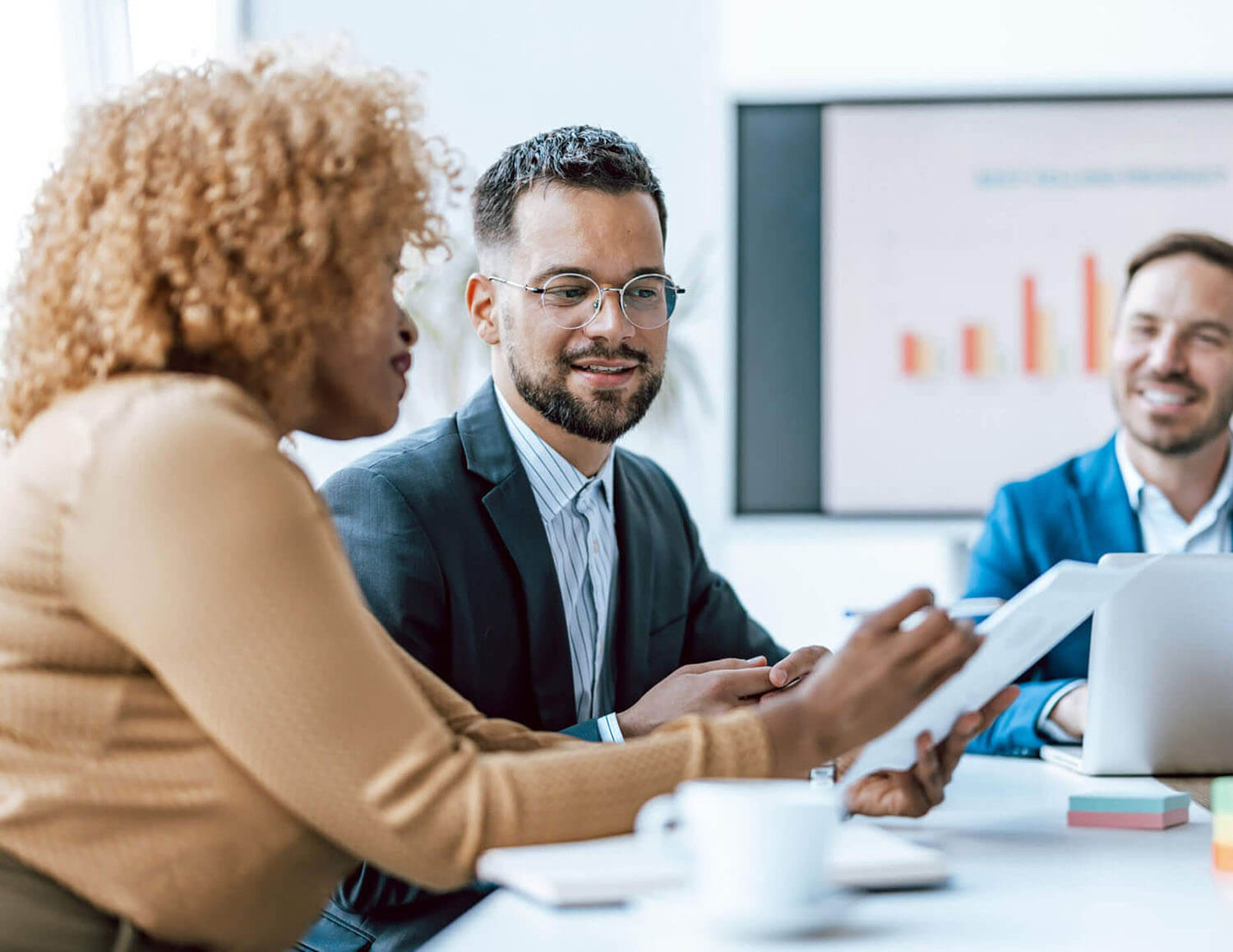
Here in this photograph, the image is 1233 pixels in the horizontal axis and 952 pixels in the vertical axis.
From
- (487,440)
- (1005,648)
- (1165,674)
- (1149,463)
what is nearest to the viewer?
(1005,648)

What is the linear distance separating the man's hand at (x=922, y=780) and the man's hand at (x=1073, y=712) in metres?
0.46

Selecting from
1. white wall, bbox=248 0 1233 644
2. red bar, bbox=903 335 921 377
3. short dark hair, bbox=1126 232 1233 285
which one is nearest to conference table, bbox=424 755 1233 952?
short dark hair, bbox=1126 232 1233 285

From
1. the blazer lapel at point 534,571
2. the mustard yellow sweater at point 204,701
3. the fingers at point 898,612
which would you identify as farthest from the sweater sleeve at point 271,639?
the blazer lapel at point 534,571

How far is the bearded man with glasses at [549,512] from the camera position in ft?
5.25

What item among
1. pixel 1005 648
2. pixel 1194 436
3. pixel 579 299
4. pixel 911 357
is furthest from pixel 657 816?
pixel 911 357

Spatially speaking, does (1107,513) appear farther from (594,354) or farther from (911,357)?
(911,357)

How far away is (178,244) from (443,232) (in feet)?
1.14

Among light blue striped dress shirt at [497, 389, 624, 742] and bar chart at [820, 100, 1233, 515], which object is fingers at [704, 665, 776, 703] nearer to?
light blue striped dress shirt at [497, 389, 624, 742]

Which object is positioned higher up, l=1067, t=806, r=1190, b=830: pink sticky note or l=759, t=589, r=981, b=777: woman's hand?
l=759, t=589, r=981, b=777: woman's hand

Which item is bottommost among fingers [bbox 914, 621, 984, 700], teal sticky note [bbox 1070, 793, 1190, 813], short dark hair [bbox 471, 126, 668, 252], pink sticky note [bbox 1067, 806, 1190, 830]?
pink sticky note [bbox 1067, 806, 1190, 830]

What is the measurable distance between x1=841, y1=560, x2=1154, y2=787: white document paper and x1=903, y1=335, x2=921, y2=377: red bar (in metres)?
2.22

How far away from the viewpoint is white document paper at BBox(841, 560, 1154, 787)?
108 cm

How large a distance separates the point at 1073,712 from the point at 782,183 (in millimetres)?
1995

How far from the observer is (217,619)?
0.88 m
